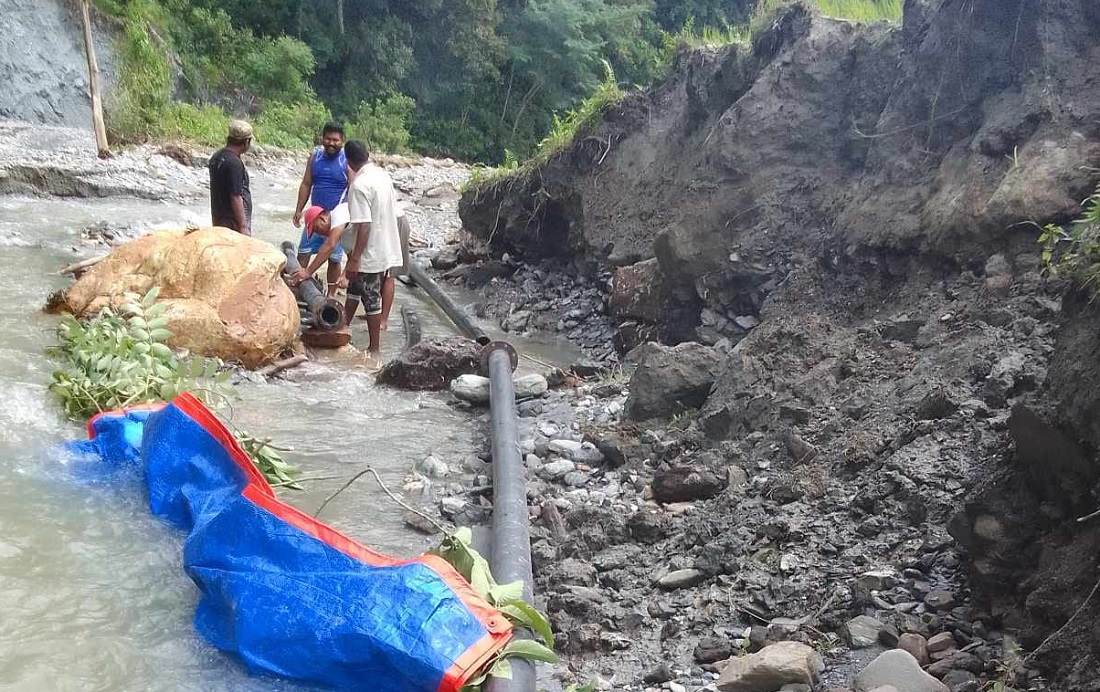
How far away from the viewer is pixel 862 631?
124 inches

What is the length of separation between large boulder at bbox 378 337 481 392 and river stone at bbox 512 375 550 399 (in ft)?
1.21

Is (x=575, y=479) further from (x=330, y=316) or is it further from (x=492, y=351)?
(x=330, y=316)

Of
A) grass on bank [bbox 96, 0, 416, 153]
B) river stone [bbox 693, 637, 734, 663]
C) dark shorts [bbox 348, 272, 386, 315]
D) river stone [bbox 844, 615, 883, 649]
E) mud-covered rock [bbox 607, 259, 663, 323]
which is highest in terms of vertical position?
grass on bank [bbox 96, 0, 416, 153]

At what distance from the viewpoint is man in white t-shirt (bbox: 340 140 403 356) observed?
6922 millimetres

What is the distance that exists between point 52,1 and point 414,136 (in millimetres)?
12979

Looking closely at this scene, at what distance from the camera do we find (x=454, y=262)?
1148cm

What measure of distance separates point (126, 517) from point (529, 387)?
116 inches

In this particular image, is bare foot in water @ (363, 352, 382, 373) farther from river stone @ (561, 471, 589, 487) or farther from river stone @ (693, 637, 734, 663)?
river stone @ (693, 637, 734, 663)

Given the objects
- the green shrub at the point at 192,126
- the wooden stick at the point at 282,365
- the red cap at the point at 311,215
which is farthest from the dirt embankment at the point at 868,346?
the green shrub at the point at 192,126

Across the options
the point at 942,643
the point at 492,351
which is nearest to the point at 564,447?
the point at 492,351

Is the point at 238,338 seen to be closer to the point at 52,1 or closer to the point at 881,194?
the point at 881,194

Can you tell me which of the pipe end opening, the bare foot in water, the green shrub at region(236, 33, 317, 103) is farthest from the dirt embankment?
the green shrub at region(236, 33, 317, 103)

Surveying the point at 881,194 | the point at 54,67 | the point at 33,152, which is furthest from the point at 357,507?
the point at 54,67

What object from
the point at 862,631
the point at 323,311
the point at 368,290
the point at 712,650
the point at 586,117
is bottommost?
the point at 712,650
